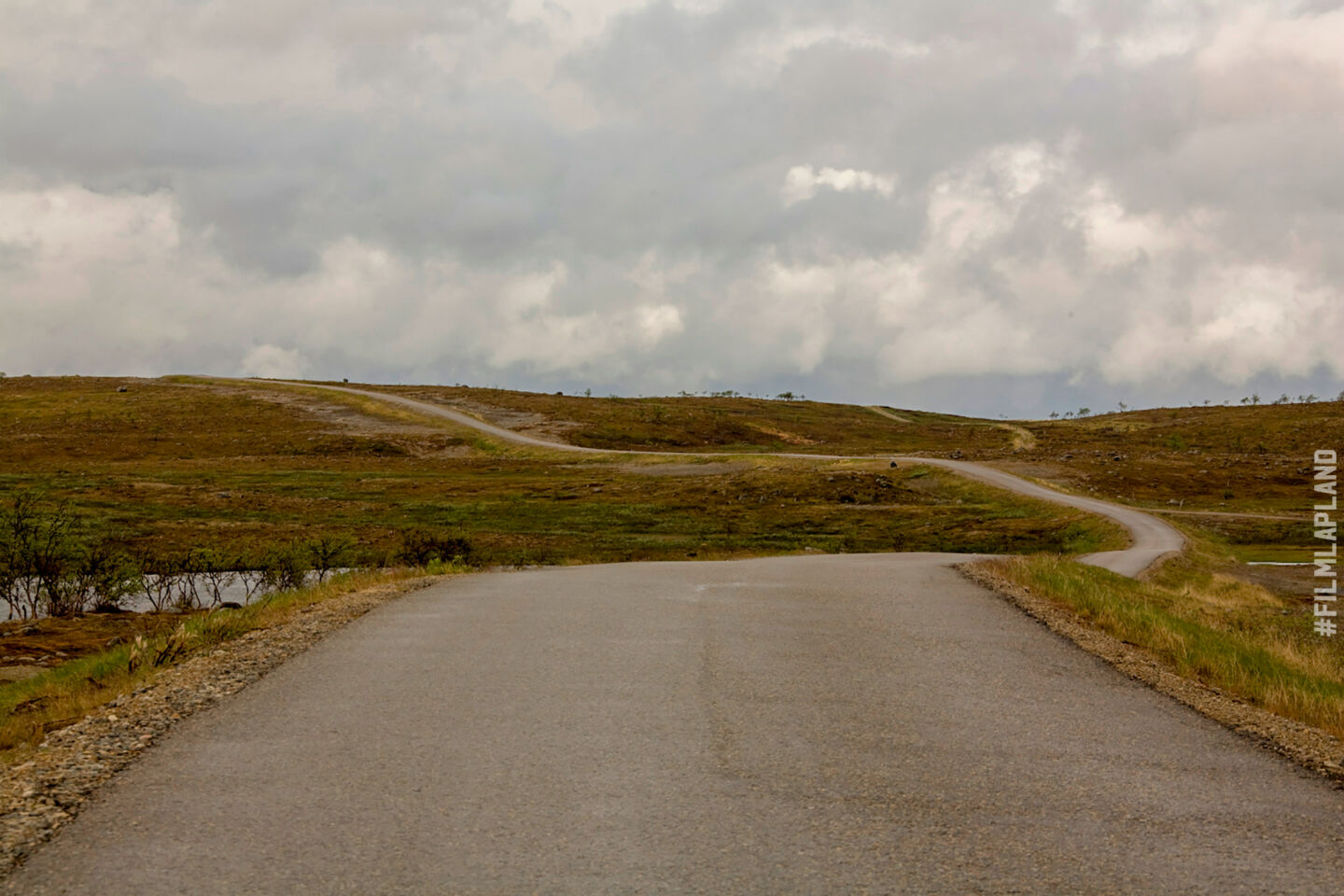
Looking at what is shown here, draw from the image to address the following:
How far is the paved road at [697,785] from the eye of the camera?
17.3 ft

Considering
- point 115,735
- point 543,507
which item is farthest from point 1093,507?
point 115,735

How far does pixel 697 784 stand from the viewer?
667 centimetres

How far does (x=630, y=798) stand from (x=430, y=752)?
5.61 ft

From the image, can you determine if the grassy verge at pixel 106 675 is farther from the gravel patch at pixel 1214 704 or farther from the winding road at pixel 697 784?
the gravel patch at pixel 1214 704

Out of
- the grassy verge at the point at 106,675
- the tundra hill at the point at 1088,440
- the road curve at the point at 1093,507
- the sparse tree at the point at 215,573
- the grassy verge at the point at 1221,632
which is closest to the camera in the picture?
the grassy verge at the point at 106,675

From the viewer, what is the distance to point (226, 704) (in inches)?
351

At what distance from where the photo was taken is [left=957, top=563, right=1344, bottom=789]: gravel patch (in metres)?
7.67

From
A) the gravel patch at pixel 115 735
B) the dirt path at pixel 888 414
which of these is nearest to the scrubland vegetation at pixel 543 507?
the gravel patch at pixel 115 735

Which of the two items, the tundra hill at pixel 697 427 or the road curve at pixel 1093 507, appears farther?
the tundra hill at pixel 697 427

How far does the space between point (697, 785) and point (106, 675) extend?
748 cm

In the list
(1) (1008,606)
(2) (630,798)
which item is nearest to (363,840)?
(2) (630,798)

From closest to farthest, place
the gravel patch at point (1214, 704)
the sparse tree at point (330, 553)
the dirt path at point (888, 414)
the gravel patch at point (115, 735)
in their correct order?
the gravel patch at point (115, 735), the gravel patch at point (1214, 704), the sparse tree at point (330, 553), the dirt path at point (888, 414)

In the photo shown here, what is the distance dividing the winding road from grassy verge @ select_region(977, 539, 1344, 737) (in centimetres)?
106

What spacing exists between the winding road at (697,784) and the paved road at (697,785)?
0.02 meters
